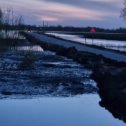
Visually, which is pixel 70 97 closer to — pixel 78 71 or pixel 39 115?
pixel 39 115

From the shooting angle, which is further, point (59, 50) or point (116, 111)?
point (59, 50)

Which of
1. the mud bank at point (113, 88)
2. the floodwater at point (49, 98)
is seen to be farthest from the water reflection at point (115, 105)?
the floodwater at point (49, 98)

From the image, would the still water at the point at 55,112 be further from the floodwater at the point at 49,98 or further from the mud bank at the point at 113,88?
the mud bank at the point at 113,88

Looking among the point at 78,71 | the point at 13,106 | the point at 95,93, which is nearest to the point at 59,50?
the point at 78,71

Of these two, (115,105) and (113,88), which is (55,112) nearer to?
(115,105)

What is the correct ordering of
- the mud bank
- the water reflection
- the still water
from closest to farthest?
1. the still water
2. the water reflection
3. the mud bank

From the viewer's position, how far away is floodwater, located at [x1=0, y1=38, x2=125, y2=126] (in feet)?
44.4

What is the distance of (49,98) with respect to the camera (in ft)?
55.1

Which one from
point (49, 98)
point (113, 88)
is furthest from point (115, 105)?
point (49, 98)

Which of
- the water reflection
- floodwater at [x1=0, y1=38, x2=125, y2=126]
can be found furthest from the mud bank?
floodwater at [x1=0, y1=38, x2=125, y2=126]

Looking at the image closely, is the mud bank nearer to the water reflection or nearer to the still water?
the water reflection

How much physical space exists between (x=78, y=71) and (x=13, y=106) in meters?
9.75

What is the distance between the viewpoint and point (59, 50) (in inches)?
1544

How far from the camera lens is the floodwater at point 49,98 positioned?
13539 millimetres
